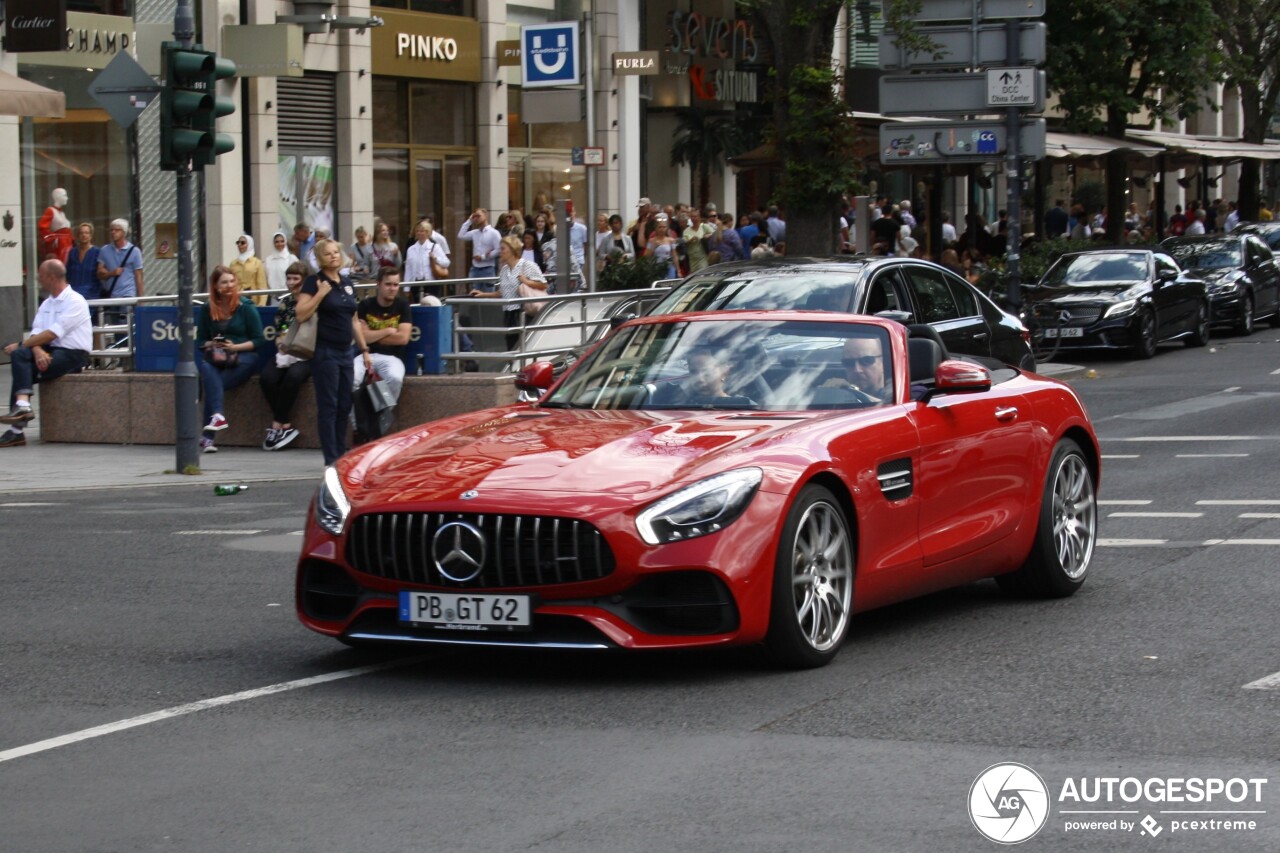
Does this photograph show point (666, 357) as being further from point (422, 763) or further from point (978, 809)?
point (978, 809)

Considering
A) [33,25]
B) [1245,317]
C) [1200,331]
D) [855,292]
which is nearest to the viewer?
[855,292]

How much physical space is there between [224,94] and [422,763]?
24.9m

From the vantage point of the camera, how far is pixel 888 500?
8.42 metres

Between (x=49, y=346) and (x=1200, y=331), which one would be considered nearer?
(x=49, y=346)

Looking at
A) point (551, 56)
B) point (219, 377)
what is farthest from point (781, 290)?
point (551, 56)

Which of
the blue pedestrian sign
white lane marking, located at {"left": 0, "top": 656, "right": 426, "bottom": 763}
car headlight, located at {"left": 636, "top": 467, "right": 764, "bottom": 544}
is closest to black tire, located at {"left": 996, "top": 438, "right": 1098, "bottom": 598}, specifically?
car headlight, located at {"left": 636, "top": 467, "right": 764, "bottom": 544}

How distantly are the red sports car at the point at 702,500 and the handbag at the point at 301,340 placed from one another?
313 inches

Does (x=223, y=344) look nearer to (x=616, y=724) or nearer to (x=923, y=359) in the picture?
(x=923, y=359)

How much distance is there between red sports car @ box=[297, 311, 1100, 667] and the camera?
24.7 ft

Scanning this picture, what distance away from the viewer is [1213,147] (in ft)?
163

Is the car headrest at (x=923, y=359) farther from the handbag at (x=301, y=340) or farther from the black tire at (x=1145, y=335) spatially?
the black tire at (x=1145, y=335)

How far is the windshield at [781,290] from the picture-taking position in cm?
1348

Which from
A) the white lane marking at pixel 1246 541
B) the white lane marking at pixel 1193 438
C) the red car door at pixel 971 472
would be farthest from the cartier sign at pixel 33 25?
the red car door at pixel 971 472

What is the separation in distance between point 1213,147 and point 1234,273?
16.7 m
